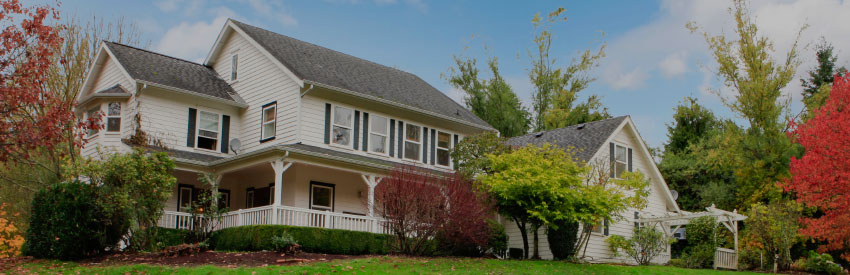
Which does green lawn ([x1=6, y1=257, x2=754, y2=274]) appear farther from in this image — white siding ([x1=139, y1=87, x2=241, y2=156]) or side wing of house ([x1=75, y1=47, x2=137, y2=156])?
side wing of house ([x1=75, y1=47, x2=137, y2=156])

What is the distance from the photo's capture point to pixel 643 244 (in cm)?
2291

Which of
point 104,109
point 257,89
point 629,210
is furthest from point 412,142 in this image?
point 104,109

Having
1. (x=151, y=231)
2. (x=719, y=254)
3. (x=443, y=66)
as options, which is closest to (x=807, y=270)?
(x=719, y=254)

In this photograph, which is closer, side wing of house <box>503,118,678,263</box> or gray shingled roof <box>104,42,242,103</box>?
gray shingled roof <box>104,42,242,103</box>

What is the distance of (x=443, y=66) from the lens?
41.7 metres

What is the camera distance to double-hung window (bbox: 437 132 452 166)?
78.8ft

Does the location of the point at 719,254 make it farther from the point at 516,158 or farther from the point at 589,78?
the point at 589,78

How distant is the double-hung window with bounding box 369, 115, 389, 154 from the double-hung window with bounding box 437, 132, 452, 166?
242cm

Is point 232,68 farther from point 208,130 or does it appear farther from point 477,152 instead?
point 477,152

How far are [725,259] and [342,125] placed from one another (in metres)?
13.0

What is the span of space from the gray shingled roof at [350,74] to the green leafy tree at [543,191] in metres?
5.09

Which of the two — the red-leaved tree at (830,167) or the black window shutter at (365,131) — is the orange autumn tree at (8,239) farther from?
the red-leaved tree at (830,167)

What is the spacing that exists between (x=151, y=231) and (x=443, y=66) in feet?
88.7

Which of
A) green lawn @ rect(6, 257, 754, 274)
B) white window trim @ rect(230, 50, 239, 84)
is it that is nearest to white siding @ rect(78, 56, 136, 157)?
white window trim @ rect(230, 50, 239, 84)
